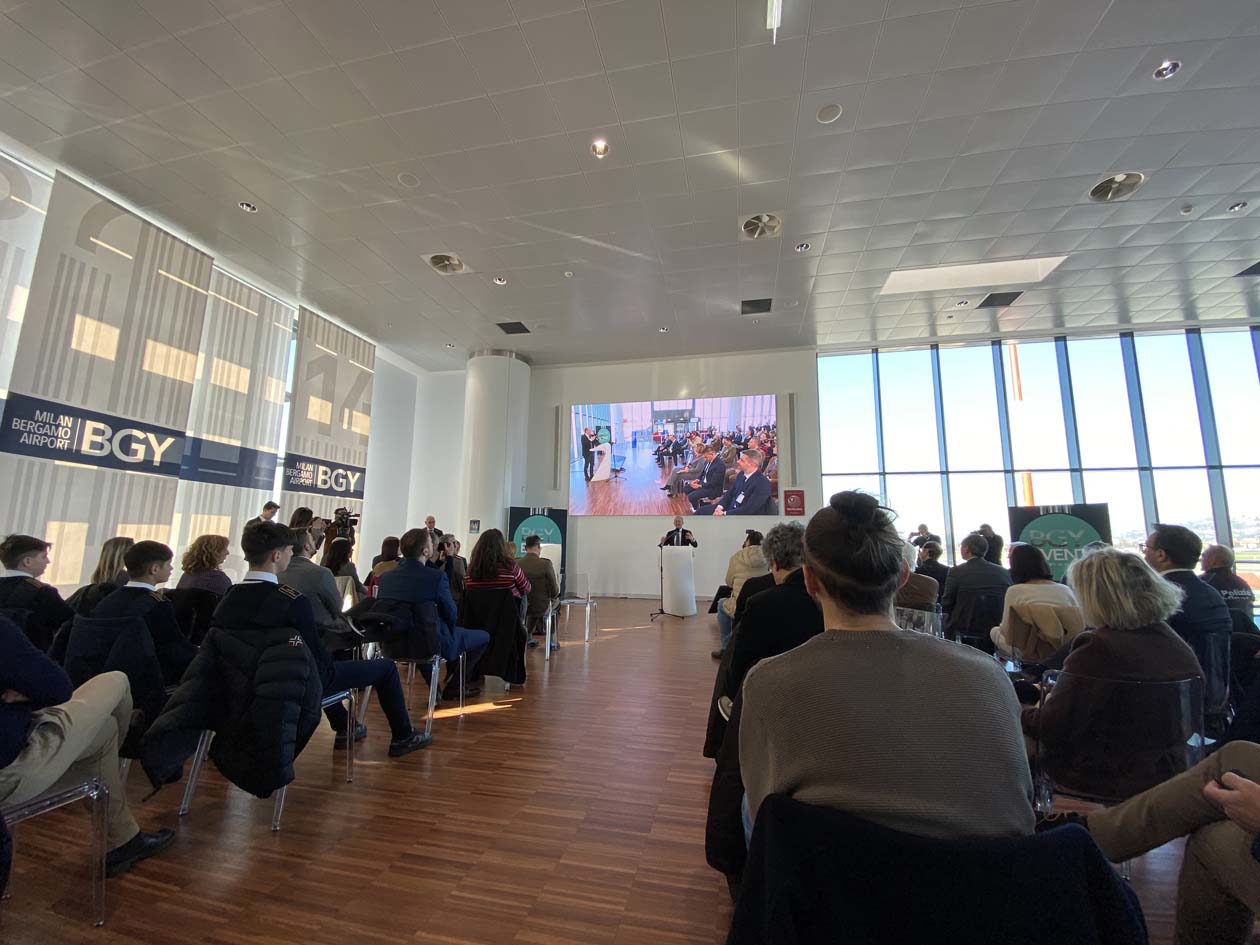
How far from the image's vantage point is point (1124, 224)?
6.01 metres

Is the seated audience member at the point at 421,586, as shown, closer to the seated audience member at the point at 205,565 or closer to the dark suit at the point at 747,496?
the seated audience member at the point at 205,565

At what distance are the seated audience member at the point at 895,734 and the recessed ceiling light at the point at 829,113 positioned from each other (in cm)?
496

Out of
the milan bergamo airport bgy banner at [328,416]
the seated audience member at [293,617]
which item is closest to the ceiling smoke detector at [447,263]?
the milan bergamo airport bgy banner at [328,416]

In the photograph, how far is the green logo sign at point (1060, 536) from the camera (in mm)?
6680

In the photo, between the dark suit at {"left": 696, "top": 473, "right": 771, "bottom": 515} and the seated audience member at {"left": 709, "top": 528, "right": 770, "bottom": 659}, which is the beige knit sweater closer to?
the seated audience member at {"left": 709, "top": 528, "right": 770, "bottom": 659}

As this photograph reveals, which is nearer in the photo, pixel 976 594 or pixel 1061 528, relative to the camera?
pixel 976 594

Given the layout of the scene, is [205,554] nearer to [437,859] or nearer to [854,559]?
[437,859]

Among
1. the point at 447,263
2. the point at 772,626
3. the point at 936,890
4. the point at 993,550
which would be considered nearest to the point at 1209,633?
the point at 993,550

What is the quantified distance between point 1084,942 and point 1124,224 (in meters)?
8.16

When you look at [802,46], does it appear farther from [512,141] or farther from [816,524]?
[816,524]

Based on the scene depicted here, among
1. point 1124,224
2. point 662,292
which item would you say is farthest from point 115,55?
point 1124,224

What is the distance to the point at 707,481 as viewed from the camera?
982 centimetres

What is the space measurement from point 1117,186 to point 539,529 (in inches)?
354

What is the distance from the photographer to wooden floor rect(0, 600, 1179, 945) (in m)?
1.63
